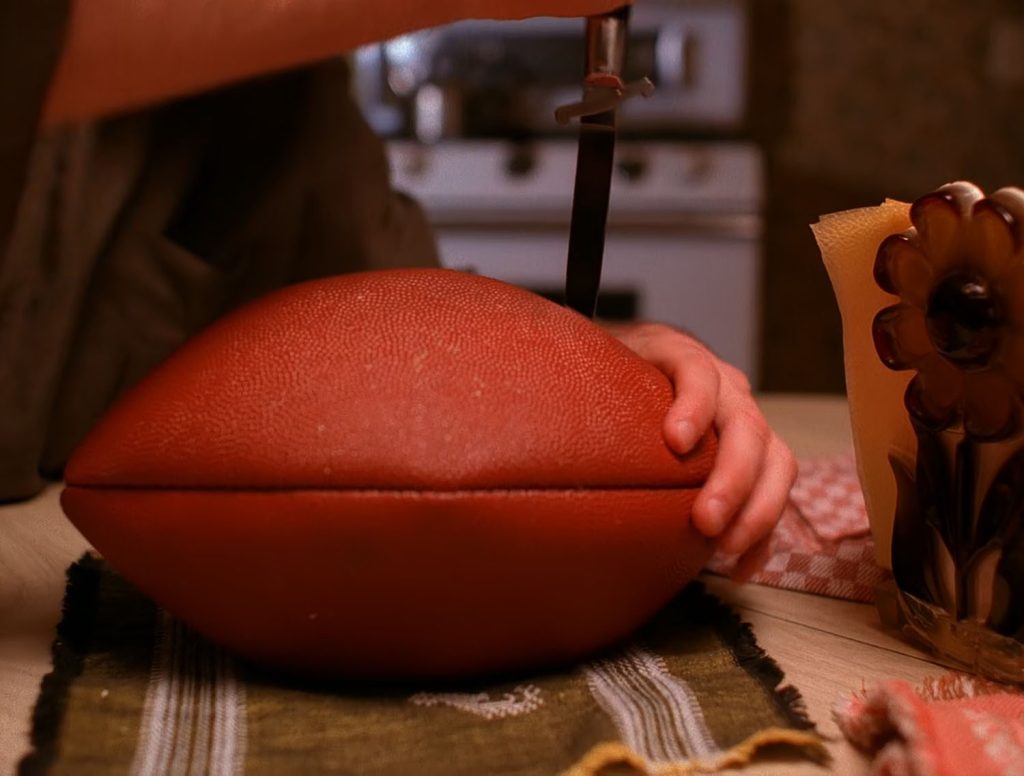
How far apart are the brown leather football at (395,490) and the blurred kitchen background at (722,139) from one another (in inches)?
78.5

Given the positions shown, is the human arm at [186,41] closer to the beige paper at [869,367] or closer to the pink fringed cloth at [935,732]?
the beige paper at [869,367]

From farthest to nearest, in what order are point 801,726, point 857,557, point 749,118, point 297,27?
point 749,118 → point 857,557 → point 297,27 → point 801,726

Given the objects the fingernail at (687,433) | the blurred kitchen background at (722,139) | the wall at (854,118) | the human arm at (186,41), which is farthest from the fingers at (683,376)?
the wall at (854,118)

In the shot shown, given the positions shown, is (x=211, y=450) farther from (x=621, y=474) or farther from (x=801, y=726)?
(x=801, y=726)

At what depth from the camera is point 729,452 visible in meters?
0.69

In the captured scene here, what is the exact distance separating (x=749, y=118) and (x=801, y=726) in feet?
9.01

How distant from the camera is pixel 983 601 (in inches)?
26.5

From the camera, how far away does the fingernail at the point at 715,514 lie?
661 millimetres

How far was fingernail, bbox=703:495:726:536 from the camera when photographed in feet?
2.17

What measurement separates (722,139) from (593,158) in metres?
2.12

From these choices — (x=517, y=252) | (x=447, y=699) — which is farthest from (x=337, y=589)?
(x=517, y=252)

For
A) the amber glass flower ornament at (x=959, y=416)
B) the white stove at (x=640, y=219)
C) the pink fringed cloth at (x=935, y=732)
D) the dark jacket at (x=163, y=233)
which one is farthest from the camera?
the white stove at (x=640, y=219)

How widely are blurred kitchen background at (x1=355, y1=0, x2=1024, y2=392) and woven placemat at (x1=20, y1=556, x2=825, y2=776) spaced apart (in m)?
2.00

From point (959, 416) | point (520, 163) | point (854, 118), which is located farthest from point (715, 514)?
point (854, 118)
